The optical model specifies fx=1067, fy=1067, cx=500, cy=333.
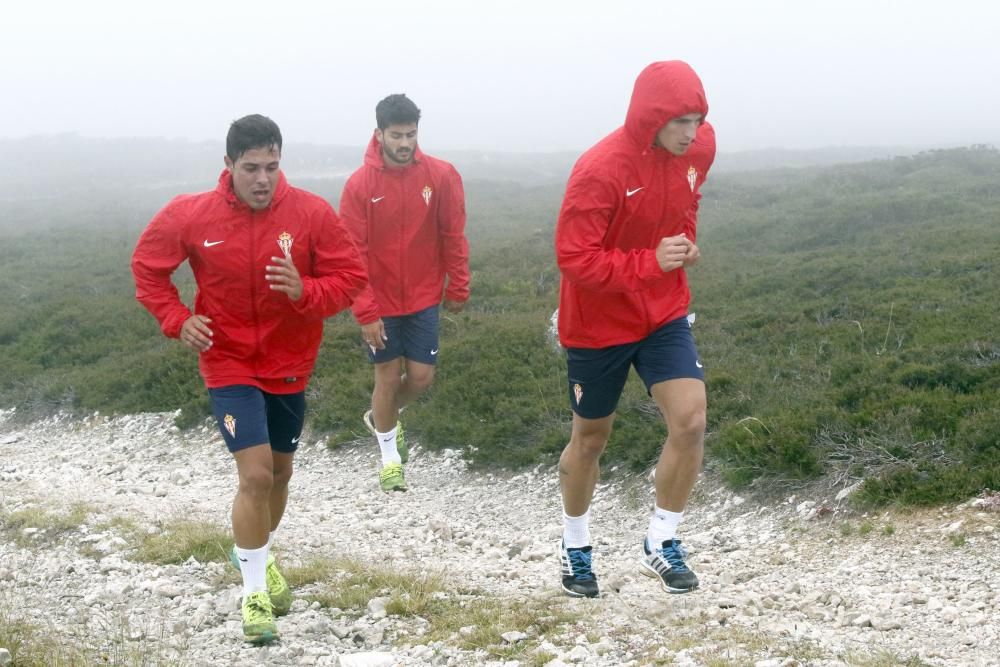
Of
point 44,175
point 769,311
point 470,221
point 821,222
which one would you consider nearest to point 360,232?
point 769,311

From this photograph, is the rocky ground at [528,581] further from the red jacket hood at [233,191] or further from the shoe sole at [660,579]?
the red jacket hood at [233,191]

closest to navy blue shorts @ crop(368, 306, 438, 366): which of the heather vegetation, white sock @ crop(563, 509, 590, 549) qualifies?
the heather vegetation

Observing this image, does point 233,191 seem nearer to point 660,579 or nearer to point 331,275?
point 331,275

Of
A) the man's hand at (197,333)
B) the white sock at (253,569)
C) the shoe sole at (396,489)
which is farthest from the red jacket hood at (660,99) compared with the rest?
the shoe sole at (396,489)

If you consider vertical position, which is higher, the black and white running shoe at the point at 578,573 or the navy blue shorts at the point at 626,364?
the navy blue shorts at the point at 626,364

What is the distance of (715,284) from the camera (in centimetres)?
1853

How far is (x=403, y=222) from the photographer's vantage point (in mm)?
8453

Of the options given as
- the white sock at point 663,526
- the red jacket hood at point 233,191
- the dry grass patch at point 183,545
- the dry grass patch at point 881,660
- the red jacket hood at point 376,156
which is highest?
the red jacket hood at point 376,156

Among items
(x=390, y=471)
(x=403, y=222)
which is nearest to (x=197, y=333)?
(x=403, y=222)

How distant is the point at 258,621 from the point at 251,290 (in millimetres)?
1684

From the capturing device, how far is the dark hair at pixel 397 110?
319 inches

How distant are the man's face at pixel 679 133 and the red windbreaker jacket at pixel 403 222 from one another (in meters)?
Result: 3.11

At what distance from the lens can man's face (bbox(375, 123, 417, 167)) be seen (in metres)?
8.18

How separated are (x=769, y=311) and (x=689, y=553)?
7525 millimetres
